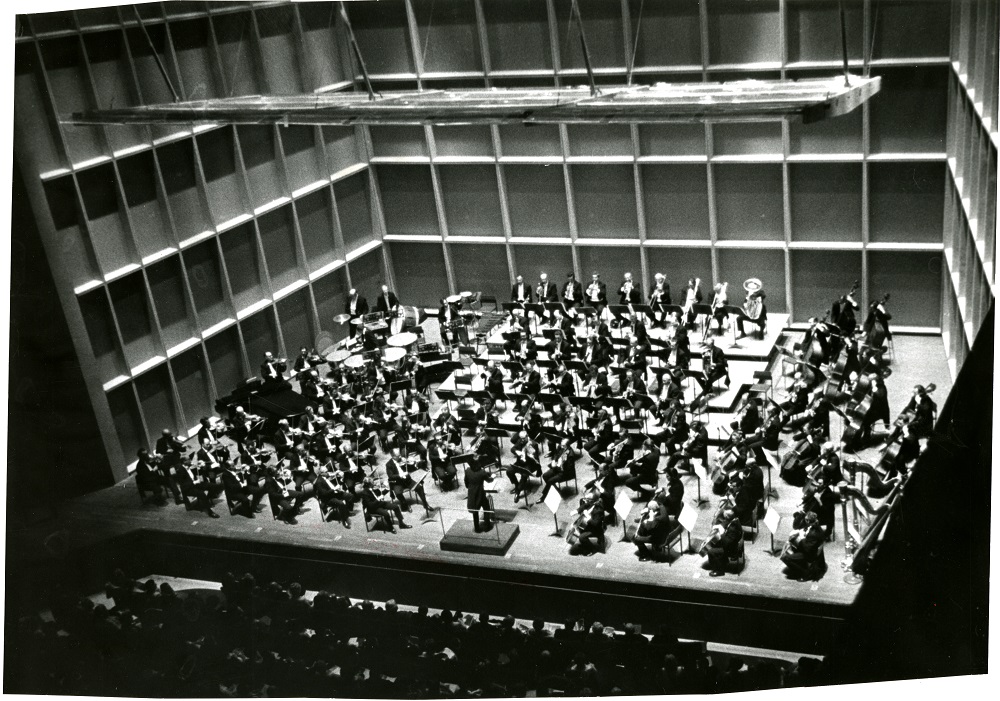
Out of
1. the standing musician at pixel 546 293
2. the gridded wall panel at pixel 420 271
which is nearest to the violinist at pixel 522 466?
the standing musician at pixel 546 293


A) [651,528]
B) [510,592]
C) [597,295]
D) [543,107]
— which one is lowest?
[510,592]

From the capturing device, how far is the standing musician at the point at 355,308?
18.9 m

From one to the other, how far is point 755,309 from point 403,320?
5962mm

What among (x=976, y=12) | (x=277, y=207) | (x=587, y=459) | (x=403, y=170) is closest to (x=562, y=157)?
(x=403, y=170)

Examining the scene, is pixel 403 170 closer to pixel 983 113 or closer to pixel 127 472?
pixel 127 472

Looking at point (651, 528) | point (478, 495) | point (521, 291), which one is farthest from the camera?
point (521, 291)

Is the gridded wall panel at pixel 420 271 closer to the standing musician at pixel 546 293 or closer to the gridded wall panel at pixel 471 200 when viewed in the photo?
the gridded wall panel at pixel 471 200

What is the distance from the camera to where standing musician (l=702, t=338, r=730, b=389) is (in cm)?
1582

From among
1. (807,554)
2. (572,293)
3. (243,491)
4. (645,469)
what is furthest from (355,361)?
(807,554)

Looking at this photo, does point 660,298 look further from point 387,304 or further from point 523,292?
point 387,304

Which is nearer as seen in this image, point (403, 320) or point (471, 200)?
point (403, 320)

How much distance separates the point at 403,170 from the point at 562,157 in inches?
120

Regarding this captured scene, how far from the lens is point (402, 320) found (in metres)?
19.4

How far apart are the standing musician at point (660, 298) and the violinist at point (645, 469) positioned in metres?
4.99
